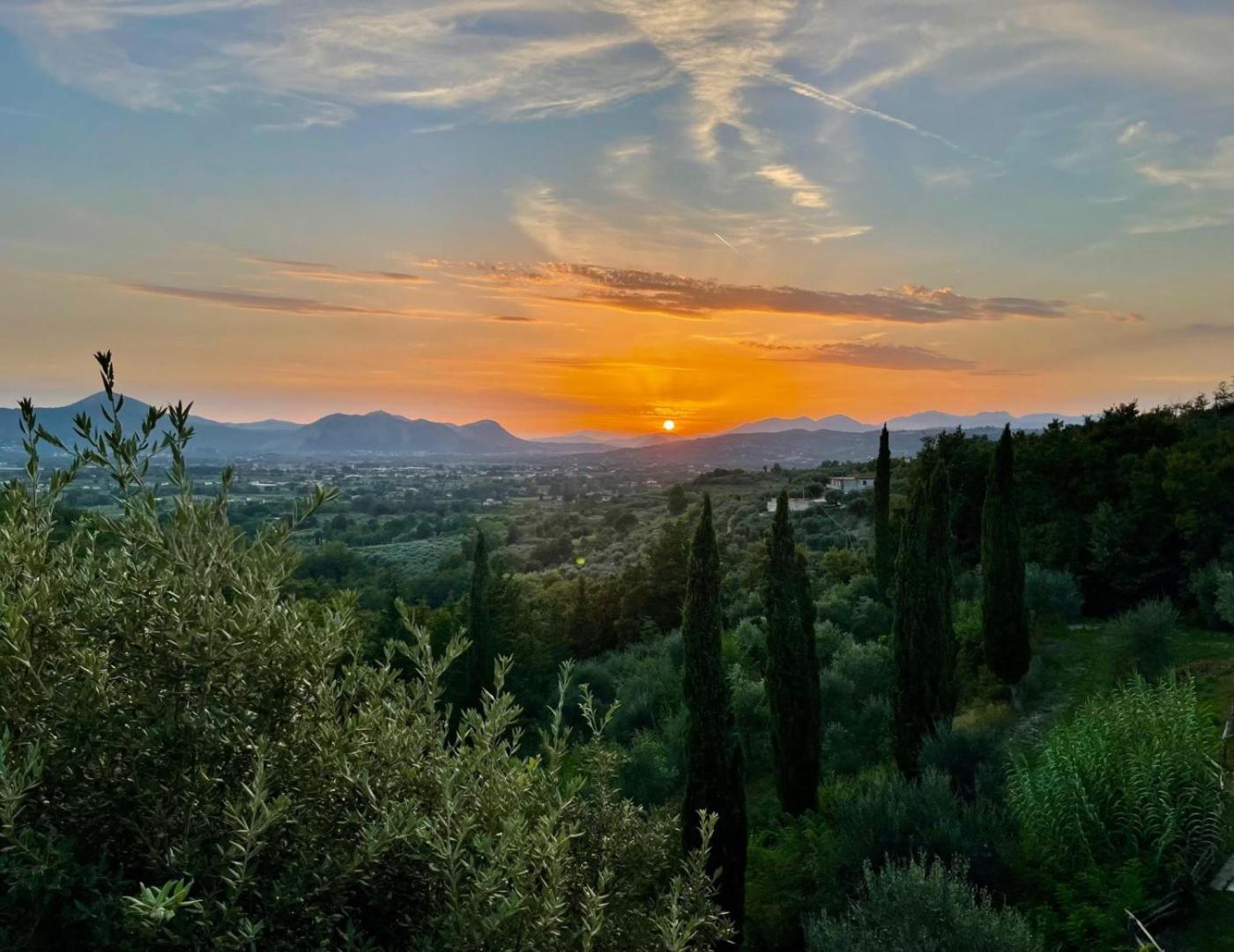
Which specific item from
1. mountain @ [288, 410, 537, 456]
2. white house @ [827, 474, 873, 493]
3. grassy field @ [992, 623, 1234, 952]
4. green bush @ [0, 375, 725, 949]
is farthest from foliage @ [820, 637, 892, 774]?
mountain @ [288, 410, 537, 456]

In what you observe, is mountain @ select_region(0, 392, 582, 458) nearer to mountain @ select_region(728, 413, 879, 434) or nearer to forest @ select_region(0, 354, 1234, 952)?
mountain @ select_region(728, 413, 879, 434)

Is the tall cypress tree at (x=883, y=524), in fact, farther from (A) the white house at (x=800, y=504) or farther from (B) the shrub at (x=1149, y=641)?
(A) the white house at (x=800, y=504)

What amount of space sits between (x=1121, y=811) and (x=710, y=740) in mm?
5831

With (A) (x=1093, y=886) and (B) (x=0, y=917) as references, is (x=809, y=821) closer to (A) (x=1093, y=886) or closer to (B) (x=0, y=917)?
(A) (x=1093, y=886)

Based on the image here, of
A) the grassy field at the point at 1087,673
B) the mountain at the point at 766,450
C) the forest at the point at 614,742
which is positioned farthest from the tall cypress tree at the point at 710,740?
the mountain at the point at 766,450

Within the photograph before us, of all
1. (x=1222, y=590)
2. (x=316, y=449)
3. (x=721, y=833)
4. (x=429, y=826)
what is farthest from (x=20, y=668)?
(x=316, y=449)

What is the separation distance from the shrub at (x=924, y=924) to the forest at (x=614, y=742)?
36mm

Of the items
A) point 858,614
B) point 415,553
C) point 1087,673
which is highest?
point 858,614

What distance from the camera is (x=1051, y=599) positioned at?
85.9 ft

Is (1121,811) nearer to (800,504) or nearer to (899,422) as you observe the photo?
(800,504)

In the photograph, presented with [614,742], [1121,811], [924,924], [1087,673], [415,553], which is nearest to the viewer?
[924,924]

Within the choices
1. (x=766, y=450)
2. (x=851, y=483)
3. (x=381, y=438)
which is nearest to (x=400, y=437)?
(x=381, y=438)

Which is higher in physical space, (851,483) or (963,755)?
(851,483)

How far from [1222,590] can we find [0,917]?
79.8 ft
